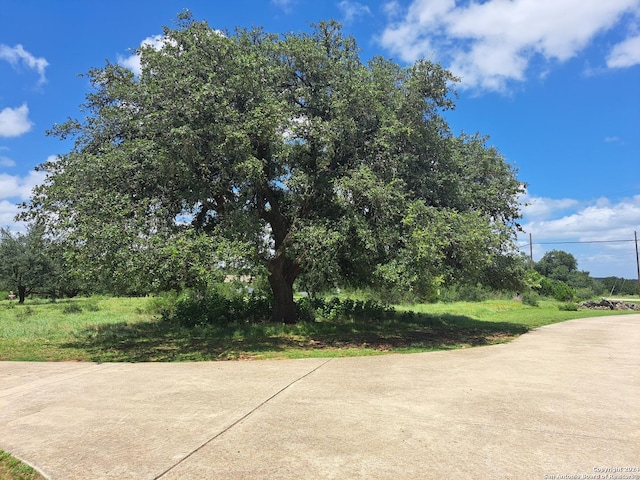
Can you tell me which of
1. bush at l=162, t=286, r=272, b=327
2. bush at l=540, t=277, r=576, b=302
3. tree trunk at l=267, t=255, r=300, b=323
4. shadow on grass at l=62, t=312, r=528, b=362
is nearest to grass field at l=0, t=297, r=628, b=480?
shadow on grass at l=62, t=312, r=528, b=362

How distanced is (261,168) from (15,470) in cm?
867

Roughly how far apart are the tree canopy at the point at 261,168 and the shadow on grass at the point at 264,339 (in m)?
2.09

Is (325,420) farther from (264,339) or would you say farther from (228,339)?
(228,339)

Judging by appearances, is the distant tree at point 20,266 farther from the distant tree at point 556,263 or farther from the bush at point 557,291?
the distant tree at point 556,263

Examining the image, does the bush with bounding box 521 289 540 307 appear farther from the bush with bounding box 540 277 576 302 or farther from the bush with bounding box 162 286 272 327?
the bush with bounding box 162 286 272 327

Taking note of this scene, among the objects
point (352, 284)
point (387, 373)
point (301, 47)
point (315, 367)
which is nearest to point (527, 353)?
point (387, 373)

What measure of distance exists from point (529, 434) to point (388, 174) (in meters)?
9.33

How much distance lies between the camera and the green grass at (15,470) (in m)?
4.05

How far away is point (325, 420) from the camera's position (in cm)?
561

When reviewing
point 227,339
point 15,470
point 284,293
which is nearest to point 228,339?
point 227,339

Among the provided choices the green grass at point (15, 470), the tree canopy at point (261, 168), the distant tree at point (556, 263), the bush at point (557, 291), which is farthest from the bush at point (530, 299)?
the distant tree at point (556, 263)

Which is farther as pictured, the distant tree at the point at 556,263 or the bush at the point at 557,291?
the distant tree at the point at 556,263

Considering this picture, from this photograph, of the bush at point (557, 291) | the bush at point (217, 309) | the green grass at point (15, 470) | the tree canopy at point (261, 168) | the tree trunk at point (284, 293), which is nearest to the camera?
the green grass at point (15, 470)

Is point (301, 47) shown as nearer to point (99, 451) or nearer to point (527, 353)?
point (527, 353)
